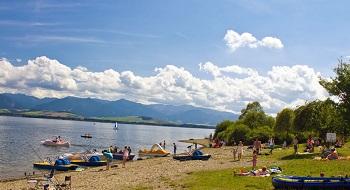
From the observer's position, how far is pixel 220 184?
30875mm

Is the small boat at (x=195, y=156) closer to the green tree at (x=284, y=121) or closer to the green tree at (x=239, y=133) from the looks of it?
the green tree at (x=284, y=121)

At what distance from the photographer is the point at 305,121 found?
7019cm

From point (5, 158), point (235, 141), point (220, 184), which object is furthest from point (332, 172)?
point (235, 141)

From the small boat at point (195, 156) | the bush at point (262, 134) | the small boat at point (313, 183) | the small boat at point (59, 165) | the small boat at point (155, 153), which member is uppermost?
the bush at point (262, 134)

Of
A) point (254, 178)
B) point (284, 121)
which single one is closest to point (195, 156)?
point (254, 178)

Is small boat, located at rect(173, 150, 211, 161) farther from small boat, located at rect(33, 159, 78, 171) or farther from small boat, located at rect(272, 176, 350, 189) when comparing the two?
small boat, located at rect(272, 176, 350, 189)

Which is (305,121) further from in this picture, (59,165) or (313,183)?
(313,183)

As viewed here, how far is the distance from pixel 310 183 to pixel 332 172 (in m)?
9.09

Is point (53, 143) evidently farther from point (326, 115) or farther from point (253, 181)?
point (253, 181)

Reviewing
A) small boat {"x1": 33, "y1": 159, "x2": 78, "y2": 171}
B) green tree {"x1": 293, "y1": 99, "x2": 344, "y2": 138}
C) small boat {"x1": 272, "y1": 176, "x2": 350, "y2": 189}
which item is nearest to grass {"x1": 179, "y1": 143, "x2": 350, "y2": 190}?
small boat {"x1": 272, "y1": 176, "x2": 350, "y2": 189}

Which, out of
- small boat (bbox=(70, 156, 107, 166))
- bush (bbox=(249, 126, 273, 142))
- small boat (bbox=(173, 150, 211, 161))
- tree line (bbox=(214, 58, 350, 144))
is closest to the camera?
tree line (bbox=(214, 58, 350, 144))

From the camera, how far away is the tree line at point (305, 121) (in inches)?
1631

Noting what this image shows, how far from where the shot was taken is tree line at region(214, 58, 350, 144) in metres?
41.4

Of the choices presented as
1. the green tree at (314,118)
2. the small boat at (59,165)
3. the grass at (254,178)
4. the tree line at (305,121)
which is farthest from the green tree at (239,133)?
the grass at (254,178)
